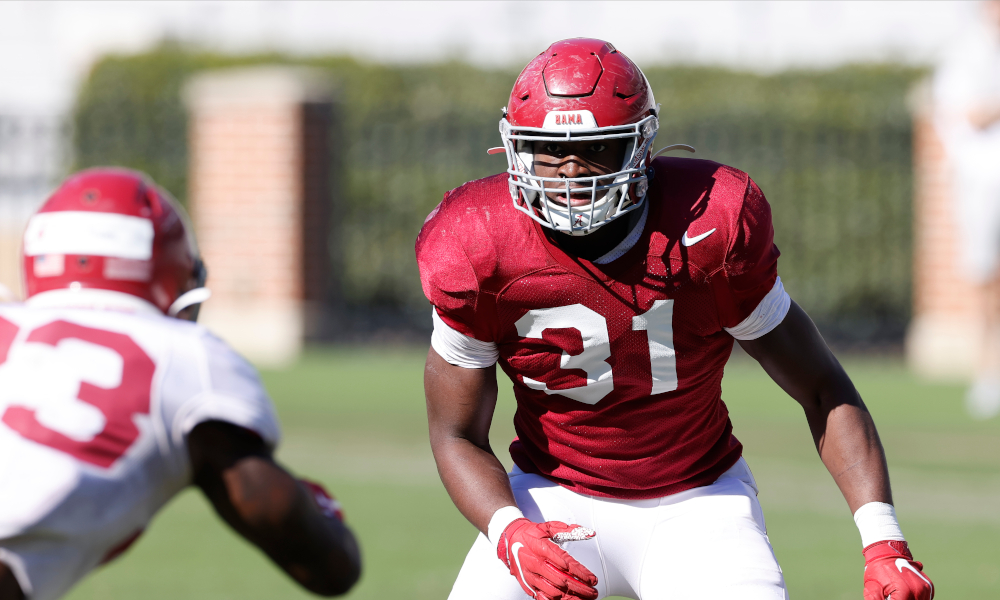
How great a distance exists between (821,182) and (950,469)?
7571mm

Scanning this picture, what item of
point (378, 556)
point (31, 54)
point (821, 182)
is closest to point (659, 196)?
point (378, 556)

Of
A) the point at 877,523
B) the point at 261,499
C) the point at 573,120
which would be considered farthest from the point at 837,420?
the point at 261,499

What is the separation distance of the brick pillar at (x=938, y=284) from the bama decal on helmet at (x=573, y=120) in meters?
9.98

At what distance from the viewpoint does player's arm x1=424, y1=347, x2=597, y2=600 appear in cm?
267

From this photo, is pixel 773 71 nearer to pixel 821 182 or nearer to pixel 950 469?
pixel 821 182

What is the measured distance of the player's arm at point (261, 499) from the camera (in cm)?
249

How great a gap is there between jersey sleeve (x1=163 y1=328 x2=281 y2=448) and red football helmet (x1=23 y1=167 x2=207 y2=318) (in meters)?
0.27

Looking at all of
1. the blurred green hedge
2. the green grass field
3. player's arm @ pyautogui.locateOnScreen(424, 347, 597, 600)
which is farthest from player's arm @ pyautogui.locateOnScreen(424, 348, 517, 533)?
the blurred green hedge

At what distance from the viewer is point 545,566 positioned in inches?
105

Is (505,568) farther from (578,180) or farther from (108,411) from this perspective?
(108,411)

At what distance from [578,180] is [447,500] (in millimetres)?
3908

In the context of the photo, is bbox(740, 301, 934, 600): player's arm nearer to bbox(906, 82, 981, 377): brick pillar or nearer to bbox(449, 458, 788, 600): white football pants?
bbox(449, 458, 788, 600): white football pants

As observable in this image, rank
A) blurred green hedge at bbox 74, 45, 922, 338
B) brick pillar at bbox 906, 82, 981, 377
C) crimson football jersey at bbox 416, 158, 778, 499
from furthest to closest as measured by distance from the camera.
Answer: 1. blurred green hedge at bbox 74, 45, 922, 338
2. brick pillar at bbox 906, 82, 981, 377
3. crimson football jersey at bbox 416, 158, 778, 499

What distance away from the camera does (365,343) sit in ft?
49.3
